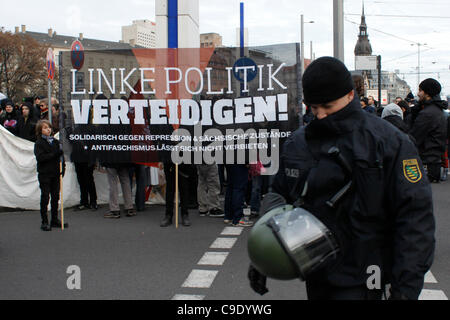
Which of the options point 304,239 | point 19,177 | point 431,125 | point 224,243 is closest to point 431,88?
point 431,125

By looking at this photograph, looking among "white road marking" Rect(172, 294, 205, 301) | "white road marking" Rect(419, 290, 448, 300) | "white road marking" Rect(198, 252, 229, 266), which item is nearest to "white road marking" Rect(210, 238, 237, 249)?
"white road marking" Rect(198, 252, 229, 266)

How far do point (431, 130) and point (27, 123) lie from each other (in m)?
8.43

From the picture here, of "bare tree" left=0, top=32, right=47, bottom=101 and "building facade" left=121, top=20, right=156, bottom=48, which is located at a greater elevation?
"building facade" left=121, top=20, right=156, bottom=48

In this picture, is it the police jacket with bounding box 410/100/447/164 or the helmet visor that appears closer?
the helmet visor

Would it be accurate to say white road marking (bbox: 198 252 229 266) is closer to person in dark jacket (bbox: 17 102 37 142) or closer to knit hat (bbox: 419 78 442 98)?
knit hat (bbox: 419 78 442 98)

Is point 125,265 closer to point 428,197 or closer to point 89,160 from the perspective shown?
point 89,160

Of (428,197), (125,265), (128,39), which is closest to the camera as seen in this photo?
(428,197)

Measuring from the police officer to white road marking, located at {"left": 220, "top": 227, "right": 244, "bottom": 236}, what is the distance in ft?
17.1

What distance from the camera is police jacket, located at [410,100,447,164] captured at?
253 inches

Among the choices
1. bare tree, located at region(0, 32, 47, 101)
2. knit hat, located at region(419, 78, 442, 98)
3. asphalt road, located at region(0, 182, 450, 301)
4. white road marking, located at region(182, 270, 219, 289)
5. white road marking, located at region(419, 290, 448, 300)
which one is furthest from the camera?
bare tree, located at region(0, 32, 47, 101)

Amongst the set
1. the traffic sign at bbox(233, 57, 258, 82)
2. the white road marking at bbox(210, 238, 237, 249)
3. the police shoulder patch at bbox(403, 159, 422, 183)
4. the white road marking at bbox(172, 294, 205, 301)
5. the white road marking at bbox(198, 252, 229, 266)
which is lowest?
the white road marking at bbox(172, 294, 205, 301)

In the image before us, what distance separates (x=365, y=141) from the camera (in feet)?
7.38

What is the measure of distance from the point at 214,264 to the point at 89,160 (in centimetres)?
307

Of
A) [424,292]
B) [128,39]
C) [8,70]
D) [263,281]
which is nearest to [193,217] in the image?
[424,292]
